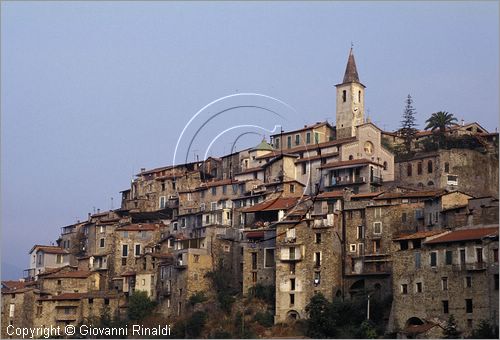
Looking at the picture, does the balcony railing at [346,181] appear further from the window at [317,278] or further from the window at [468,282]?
the window at [468,282]

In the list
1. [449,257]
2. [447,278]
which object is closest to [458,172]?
[449,257]

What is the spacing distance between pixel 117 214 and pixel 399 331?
4148 centimetres

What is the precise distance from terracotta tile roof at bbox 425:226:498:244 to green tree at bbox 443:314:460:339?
487cm

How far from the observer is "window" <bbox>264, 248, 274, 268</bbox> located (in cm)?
8206

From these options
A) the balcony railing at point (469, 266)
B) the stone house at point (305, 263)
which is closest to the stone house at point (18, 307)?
the stone house at point (305, 263)

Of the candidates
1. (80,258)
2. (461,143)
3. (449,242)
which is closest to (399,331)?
(449,242)

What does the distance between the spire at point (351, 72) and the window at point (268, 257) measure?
2952cm

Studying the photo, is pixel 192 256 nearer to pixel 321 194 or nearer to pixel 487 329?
pixel 321 194

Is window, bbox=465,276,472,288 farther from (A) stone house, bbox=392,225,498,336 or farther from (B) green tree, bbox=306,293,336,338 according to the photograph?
(B) green tree, bbox=306,293,336,338

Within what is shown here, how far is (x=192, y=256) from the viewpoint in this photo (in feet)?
280

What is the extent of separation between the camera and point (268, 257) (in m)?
82.4

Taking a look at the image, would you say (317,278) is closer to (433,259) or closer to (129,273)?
(433,259)

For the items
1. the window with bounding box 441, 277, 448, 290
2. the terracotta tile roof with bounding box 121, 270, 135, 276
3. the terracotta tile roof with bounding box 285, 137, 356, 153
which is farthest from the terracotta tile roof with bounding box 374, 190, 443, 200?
the terracotta tile roof with bounding box 121, 270, 135, 276

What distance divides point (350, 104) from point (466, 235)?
37868 millimetres
